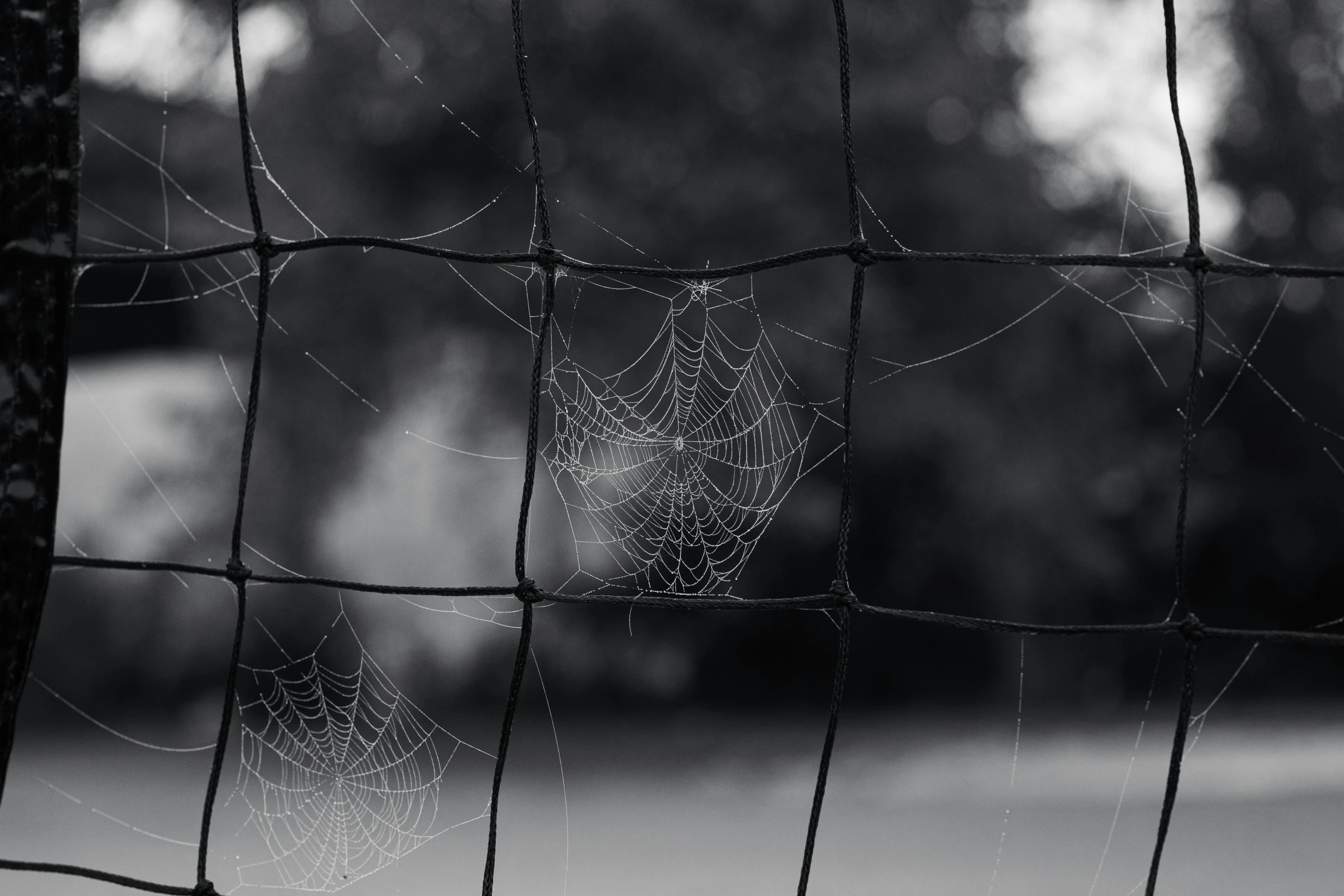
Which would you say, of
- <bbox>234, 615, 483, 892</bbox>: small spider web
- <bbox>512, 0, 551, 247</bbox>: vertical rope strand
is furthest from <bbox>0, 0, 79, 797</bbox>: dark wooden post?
<bbox>234, 615, 483, 892</bbox>: small spider web

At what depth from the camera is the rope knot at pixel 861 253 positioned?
0.90m

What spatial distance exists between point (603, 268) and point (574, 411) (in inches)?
89.3

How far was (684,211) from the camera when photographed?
462 cm

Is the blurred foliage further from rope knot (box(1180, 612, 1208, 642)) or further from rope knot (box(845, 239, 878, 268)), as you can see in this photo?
rope knot (box(1180, 612, 1208, 642))

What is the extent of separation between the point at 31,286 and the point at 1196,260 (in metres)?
0.73

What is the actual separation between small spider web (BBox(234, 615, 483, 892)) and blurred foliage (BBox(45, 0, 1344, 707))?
0.37 m

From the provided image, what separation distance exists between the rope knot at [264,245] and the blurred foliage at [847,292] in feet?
10.9

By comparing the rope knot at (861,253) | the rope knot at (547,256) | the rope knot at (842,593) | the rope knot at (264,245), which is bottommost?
the rope knot at (842,593)

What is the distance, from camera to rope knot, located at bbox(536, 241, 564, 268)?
0.91m

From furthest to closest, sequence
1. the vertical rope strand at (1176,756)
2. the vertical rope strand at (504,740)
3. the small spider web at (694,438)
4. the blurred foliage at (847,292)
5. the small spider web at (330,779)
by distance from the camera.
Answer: the blurred foliage at (847,292)
the small spider web at (694,438)
the small spider web at (330,779)
the vertical rope strand at (504,740)
the vertical rope strand at (1176,756)

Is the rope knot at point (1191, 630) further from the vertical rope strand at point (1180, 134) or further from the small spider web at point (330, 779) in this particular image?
the small spider web at point (330, 779)

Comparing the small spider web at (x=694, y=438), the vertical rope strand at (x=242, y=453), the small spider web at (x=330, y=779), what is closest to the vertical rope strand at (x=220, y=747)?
the vertical rope strand at (x=242, y=453)

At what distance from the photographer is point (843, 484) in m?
0.91

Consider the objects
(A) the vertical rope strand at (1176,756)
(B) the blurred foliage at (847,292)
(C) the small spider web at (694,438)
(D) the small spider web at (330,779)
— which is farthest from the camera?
(B) the blurred foliage at (847,292)
